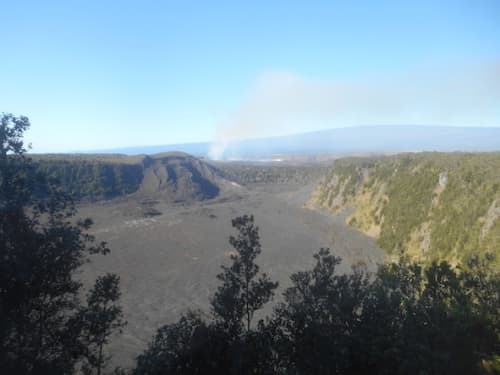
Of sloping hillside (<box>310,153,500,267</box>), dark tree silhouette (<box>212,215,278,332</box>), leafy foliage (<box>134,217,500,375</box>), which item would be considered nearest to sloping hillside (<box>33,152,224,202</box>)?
sloping hillside (<box>310,153,500,267</box>)

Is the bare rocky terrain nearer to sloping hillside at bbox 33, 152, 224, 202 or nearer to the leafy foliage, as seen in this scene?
sloping hillside at bbox 33, 152, 224, 202

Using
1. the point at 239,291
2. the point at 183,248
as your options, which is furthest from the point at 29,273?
the point at 183,248

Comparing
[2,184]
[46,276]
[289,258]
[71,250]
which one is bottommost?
[289,258]

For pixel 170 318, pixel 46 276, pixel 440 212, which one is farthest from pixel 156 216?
pixel 46 276

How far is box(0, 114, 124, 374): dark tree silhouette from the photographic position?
5.23 meters

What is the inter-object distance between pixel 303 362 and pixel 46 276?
459 centimetres

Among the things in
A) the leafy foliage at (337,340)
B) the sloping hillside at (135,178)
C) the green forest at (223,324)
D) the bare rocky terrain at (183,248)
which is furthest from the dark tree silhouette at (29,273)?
the sloping hillside at (135,178)

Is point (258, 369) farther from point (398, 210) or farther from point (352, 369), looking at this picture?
point (398, 210)

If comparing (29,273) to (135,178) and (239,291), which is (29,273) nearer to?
(239,291)

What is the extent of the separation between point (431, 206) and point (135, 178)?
48061 millimetres

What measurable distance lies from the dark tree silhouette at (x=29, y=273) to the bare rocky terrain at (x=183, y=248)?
20.9 ft

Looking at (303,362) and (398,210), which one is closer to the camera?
(303,362)

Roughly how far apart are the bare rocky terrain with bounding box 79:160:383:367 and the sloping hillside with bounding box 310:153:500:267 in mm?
1926

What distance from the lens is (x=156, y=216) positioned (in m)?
38.2
